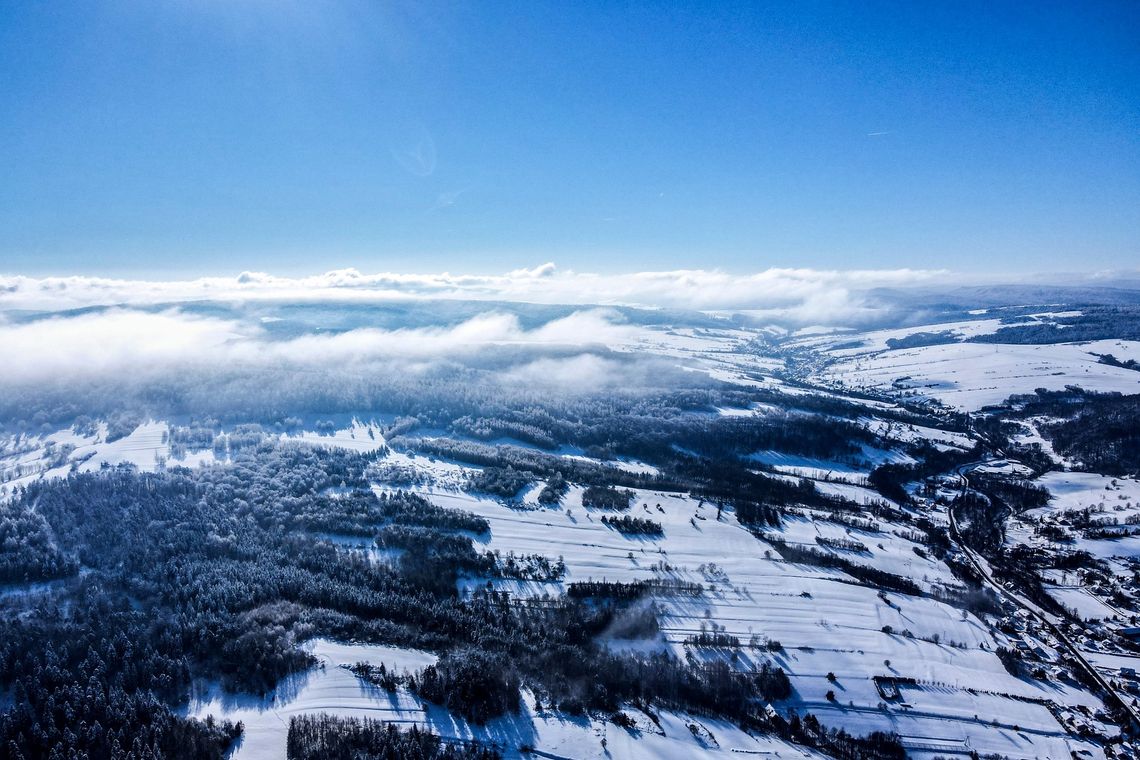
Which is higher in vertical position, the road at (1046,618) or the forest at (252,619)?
the forest at (252,619)

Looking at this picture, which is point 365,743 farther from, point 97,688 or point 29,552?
point 29,552

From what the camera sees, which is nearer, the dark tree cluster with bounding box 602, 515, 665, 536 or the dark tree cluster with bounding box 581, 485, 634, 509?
the dark tree cluster with bounding box 602, 515, 665, 536

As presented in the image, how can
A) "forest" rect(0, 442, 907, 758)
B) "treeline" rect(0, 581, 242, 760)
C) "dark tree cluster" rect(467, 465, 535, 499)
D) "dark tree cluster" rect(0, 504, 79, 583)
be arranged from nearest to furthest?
1. "treeline" rect(0, 581, 242, 760)
2. "forest" rect(0, 442, 907, 758)
3. "dark tree cluster" rect(0, 504, 79, 583)
4. "dark tree cluster" rect(467, 465, 535, 499)

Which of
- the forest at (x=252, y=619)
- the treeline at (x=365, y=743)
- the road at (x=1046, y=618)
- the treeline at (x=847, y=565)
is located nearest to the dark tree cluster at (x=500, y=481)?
the forest at (x=252, y=619)

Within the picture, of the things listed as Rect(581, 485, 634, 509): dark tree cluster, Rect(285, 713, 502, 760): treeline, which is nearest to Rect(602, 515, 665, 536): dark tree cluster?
Rect(581, 485, 634, 509): dark tree cluster

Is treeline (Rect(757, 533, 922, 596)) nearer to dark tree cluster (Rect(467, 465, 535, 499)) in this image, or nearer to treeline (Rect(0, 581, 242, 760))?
dark tree cluster (Rect(467, 465, 535, 499))

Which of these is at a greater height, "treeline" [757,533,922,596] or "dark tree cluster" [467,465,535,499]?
"dark tree cluster" [467,465,535,499]

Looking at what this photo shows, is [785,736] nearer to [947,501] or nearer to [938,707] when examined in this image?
[938,707]

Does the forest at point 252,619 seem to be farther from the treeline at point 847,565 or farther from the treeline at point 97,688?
the treeline at point 847,565

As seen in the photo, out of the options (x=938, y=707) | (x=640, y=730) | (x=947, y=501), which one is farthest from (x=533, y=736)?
(x=947, y=501)
